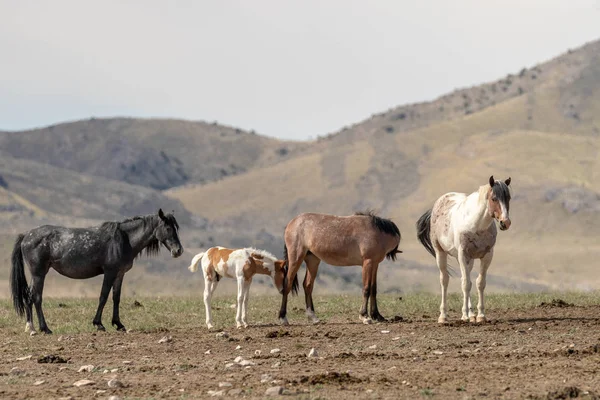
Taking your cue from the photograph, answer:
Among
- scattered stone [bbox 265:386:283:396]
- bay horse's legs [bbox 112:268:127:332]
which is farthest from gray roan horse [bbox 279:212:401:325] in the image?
scattered stone [bbox 265:386:283:396]

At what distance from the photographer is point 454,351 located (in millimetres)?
14578

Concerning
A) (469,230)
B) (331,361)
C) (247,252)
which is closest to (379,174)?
(247,252)

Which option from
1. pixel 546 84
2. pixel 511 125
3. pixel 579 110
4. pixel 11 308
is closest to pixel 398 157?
pixel 511 125

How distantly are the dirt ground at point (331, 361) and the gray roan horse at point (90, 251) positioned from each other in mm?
927

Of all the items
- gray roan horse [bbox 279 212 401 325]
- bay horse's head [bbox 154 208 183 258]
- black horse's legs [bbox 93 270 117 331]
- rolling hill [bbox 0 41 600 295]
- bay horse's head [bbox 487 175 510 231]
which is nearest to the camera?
bay horse's head [bbox 487 175 510 231]

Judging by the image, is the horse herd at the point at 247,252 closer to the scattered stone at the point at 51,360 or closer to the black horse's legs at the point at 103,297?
the black horse's legs at the point at 103,297

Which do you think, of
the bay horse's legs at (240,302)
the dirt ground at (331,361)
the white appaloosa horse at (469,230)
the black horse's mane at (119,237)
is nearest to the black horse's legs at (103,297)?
the black horse's mane at (119,237)

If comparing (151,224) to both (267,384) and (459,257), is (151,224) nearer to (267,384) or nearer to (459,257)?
Result: (459,257)

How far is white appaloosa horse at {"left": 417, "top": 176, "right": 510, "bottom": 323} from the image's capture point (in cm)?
1753

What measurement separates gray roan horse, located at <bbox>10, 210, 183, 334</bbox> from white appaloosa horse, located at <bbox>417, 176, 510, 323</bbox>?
4.64 m

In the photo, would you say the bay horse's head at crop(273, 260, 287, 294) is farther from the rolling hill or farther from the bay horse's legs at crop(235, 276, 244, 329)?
the rolling hill

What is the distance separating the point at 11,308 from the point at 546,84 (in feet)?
362

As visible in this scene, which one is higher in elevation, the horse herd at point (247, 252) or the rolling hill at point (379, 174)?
the rolling hill at point (379, 174)

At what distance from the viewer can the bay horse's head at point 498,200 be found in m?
17.3
